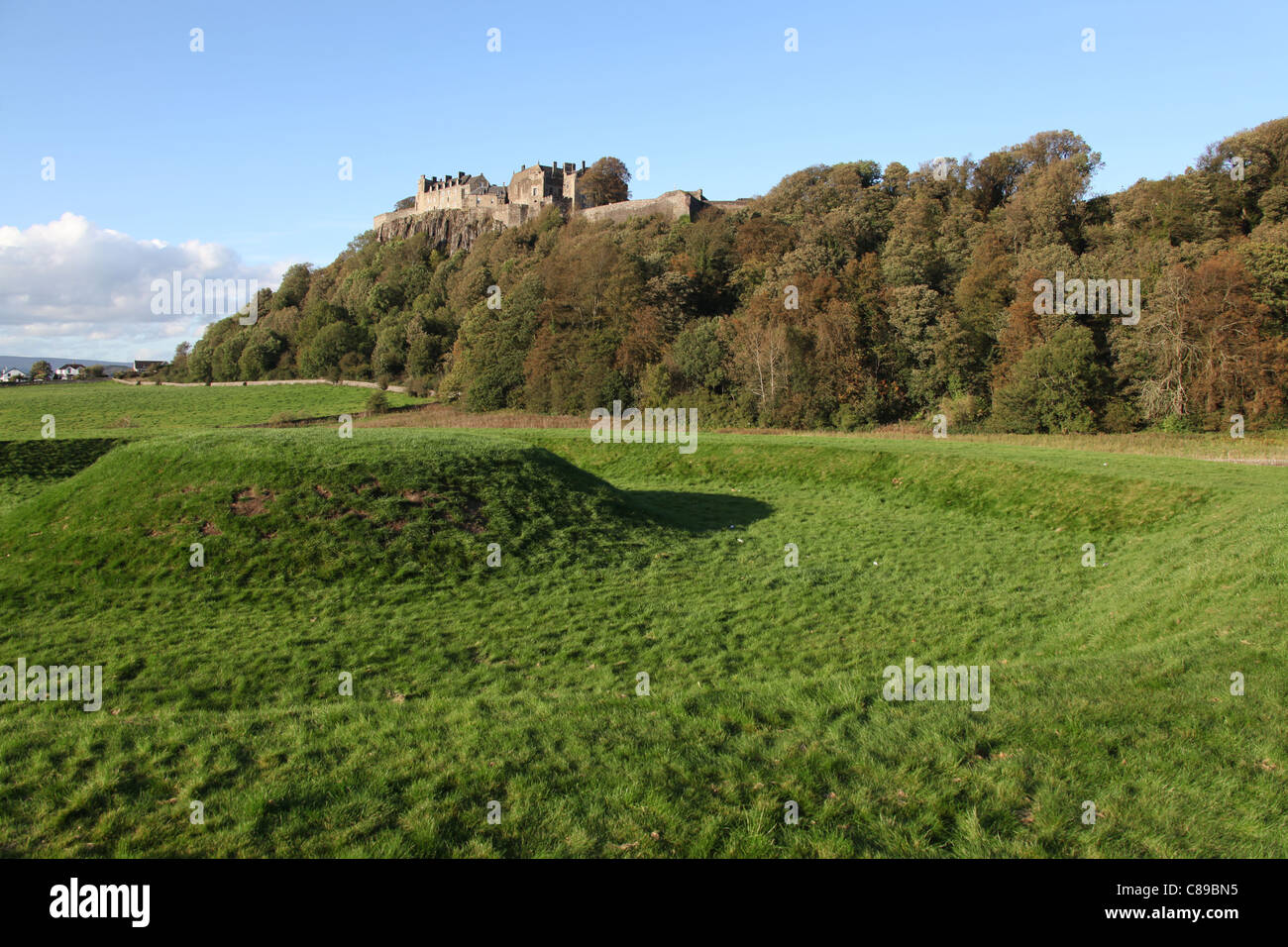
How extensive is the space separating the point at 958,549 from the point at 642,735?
13727 millimetres

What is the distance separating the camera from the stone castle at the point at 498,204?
9119 cm

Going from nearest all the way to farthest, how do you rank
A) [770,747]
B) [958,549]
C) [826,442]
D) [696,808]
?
[696,808] → [770,747] → [958,549] → [826,442]

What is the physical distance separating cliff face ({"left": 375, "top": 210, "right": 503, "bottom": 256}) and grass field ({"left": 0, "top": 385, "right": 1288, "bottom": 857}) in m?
99.9

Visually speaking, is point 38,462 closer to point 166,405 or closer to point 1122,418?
point 166,405

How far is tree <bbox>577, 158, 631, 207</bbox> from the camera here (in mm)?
108188

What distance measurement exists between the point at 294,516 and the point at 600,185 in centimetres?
10351

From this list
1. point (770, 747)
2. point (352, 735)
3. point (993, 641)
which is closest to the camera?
point (770, 747)

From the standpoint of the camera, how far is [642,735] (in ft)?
23.2

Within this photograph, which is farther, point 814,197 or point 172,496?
point 814,197

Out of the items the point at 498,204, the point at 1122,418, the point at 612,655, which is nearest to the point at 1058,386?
the point at 1122,418

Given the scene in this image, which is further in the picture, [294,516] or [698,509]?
[698,509]

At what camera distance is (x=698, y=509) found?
2306 cm
